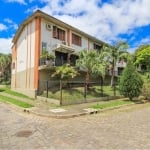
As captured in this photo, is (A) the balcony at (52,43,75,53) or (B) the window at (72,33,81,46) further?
(B) the window at (72,33,81,46)

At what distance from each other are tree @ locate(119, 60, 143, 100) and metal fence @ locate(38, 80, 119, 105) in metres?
2.13

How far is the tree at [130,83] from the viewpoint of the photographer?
22.7 meters

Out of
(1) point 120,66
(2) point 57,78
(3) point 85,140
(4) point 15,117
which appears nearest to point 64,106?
(4) point 15,117

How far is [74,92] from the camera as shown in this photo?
75.7ft

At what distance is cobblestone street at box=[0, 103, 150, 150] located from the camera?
8695 mm

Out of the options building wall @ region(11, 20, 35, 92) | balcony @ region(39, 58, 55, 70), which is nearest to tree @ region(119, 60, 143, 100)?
balcony @ region(39, 58, 55, 70)

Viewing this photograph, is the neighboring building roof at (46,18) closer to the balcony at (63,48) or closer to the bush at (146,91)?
the balcony at (63,48)

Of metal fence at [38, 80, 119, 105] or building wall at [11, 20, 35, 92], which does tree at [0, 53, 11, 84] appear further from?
metal fence at [38, 80, 119, 105]

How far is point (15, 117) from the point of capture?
585 inches

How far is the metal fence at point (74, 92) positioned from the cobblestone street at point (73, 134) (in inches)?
281

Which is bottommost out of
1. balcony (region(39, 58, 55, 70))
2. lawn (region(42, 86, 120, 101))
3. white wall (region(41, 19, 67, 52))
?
lawn (region(42, 86, 120, 101))

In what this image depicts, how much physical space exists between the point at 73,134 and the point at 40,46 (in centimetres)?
1685

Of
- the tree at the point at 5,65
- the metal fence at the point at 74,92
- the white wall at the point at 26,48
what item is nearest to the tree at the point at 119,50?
the metal fence at the point at 74,92

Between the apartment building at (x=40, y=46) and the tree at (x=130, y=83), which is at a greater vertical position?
the apartment building at (x=40, y=46)
